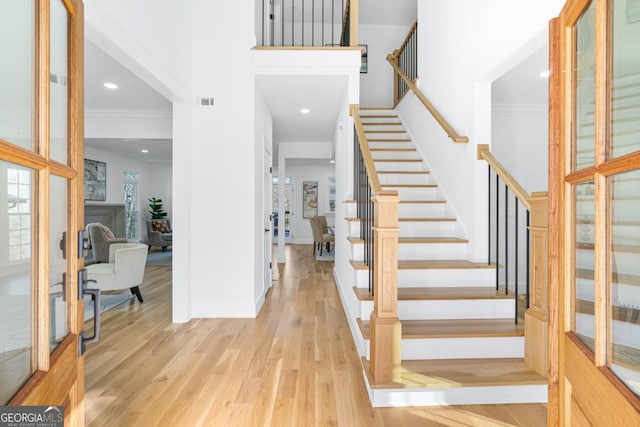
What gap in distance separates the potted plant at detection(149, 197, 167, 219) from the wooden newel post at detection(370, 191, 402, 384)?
355 inches

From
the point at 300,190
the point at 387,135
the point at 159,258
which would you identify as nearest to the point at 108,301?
the point at 159,258

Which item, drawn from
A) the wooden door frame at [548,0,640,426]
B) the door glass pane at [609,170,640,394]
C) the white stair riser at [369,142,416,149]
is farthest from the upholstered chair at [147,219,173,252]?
the door glass pane at [609,170,640,394]

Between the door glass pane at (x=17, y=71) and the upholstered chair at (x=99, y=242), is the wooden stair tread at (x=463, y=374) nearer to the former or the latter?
the door glass pane at (x=17, y=71)

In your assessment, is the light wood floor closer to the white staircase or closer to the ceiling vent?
the white staircase

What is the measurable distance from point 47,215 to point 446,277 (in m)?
2.68

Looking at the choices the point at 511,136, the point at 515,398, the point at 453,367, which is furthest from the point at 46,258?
the point at 511,136

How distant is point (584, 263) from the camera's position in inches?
33.7

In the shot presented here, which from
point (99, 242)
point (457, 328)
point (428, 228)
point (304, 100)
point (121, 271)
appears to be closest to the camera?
point (457, 328)

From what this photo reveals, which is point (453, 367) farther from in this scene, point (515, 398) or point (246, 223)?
point (246, 223)

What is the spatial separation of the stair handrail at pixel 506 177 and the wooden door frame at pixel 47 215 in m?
2.61

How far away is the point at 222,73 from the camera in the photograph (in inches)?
138

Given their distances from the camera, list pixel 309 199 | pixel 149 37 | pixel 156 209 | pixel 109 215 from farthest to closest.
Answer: pixel 309 199, pixel 156 209, pixel 109 215, pixel 149 37

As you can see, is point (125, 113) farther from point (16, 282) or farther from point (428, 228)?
point (16, 282)

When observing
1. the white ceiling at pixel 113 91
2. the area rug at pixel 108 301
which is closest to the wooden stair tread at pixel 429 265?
the white ceiling at pixel 113 91
